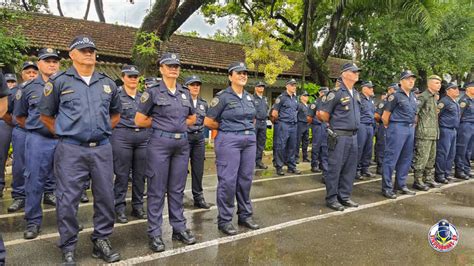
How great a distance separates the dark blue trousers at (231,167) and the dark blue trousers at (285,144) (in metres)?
3.91

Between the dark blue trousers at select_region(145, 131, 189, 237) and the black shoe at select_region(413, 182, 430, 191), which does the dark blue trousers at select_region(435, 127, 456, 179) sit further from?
the dark blue trousers at select_region(145, 131, 189, 237)

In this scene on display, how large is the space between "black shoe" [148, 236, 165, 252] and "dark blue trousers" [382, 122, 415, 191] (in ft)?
14.2

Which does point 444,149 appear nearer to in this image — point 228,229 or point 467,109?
point 467,109

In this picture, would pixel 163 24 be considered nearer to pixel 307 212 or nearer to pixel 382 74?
pixel 307 212

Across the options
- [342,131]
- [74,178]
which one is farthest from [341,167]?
[74,178]

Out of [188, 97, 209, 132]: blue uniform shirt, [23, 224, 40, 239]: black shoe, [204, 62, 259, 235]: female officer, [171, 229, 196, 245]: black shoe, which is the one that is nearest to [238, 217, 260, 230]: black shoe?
[204, 62, 259, 235]: female officer

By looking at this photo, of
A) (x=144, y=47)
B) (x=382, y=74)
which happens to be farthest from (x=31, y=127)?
(x=382, y=74)

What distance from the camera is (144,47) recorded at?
425 inches

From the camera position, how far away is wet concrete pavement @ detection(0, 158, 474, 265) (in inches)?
161

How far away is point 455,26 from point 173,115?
64.7ft

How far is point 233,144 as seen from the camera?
488cm

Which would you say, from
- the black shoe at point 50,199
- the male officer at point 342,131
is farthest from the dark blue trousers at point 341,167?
the black shoe at point 50,199

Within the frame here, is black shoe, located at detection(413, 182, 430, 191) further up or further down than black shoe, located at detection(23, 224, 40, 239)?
further down

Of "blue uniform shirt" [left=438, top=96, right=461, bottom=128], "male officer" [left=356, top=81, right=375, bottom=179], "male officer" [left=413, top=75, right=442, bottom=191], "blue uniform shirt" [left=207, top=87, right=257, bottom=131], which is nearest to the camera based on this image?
"blue uniform shirt" [left=207, top=87, right=257, bottom=131]
